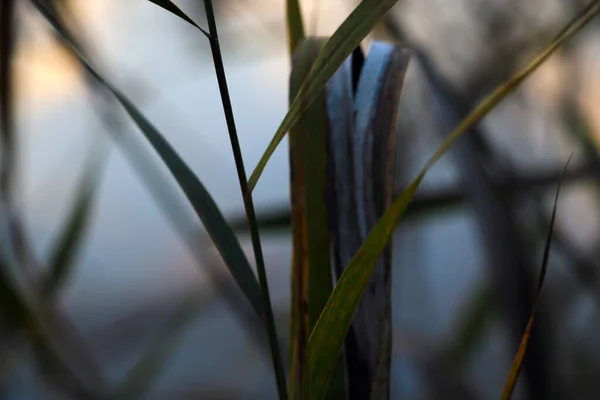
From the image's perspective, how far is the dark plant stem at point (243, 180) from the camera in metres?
A: 0.14

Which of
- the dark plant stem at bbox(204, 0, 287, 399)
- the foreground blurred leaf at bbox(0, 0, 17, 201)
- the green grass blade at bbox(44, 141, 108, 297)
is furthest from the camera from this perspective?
the green grass blade at bbox(44, 141, 108, 297)

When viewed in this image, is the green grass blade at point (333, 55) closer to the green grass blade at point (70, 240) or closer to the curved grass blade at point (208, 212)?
the curved grass blade at point (208, 212)

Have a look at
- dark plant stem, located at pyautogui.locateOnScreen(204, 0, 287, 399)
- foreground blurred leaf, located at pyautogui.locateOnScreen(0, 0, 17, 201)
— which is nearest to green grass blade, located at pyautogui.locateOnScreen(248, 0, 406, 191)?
dark plant stem, located at pyautogui.locateOnScreen(204, 0, 287, 399)

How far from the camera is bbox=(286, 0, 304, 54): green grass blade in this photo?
24 centimetres

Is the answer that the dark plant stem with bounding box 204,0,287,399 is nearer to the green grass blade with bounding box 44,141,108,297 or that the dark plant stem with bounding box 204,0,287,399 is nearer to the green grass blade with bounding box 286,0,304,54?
the green grass blade with bounding box 286,0,304,54

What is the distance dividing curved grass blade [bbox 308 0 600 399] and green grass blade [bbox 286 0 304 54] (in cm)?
9

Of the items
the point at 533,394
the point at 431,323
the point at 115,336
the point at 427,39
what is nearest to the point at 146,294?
the point at 115,336

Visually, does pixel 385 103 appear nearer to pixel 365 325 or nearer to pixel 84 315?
pixel 365 325

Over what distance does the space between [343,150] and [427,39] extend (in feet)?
2.23

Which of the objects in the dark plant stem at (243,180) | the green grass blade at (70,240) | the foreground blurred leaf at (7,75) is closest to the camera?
the dark plant stem at (243,180)

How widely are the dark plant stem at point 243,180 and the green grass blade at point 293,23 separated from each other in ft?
0.31

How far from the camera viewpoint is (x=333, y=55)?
0.52 feet

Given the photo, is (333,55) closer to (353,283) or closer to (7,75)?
(353,283)

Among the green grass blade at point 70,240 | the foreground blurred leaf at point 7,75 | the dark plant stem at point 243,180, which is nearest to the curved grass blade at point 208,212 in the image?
the dark plant stem at point 243,180
